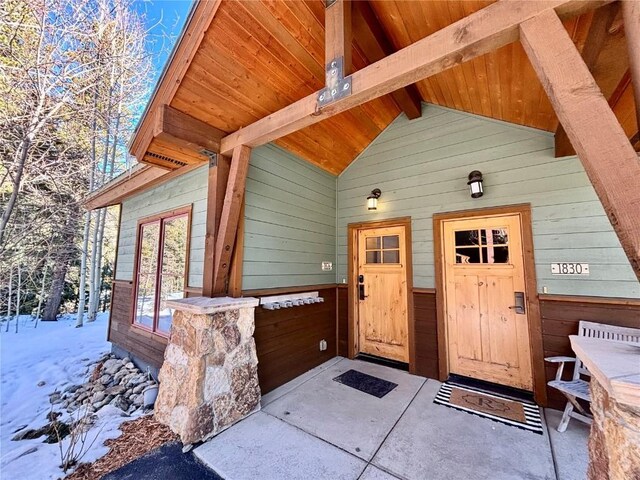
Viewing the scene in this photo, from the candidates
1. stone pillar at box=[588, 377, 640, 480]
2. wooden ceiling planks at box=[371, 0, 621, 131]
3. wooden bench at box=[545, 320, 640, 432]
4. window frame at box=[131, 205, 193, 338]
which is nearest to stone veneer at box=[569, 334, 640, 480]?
stone pillar at box=[588, 377, 640, 480]

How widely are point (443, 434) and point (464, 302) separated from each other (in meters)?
1.56

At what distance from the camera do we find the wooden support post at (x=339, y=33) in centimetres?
202

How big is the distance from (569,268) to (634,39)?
225 cm

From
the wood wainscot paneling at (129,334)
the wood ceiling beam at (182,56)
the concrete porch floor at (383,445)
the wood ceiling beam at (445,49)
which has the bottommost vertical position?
the concrete porch floor at (383,445)

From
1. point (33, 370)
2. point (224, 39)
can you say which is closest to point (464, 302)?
point (224, 39)

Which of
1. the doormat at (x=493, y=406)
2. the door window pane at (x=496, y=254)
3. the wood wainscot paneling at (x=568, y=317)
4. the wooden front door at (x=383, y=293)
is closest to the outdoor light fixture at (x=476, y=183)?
the door window pane at (x=496, y=254)

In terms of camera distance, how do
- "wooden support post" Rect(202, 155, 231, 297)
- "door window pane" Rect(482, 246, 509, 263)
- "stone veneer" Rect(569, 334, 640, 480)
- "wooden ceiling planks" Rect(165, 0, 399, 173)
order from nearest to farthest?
"stone veneer" Rect(569, 334, 640, 480) → "wooden ceiling planks" Rect(165, 0, 399, 173) → "wooden support post" Rect(202, 155, 231, 297) → "door window pane" Rect(482, 246, 509, 263)

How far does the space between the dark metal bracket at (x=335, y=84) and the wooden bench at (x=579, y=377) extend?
9.63ft

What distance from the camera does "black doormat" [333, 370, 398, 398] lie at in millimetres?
3025

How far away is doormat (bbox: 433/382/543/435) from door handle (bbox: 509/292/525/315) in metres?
0.93

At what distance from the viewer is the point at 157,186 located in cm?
424

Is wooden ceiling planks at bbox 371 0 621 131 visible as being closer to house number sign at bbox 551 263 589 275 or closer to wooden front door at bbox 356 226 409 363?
house number sign at bbox 551 263 589 275

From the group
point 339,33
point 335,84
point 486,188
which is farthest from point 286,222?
point 486,188

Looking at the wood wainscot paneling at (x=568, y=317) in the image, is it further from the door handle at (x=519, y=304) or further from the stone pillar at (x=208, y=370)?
the stone pillar at (x=208, y=370)
